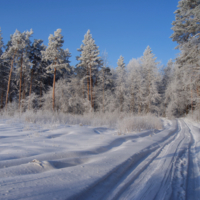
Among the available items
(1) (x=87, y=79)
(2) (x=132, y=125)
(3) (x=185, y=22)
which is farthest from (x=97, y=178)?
(1) (x=87, y=79)

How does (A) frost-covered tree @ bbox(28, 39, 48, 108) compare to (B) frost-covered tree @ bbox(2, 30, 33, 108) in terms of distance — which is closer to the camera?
(B) frost-covered tree @ bbox(2, 30, 33, 108)

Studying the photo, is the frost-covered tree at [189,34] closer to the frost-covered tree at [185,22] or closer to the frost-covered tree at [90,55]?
the frost-covered tree at [185,22]

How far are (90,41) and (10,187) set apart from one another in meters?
24.8

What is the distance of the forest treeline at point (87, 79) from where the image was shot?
1471cm

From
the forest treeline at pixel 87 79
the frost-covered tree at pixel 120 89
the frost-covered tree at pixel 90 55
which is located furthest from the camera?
the frost-covered tree at pixel 120 89

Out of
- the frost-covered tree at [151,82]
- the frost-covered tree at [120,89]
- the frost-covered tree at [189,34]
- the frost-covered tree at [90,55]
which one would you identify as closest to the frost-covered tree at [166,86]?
the frost-covered tree at [151,82]

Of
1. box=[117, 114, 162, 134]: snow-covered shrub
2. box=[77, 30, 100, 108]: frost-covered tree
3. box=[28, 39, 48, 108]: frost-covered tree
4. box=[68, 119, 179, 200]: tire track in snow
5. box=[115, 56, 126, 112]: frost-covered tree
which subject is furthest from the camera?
box=[115, 56, 126, 112]: frost-covered tree

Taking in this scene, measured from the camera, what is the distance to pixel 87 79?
25.0 meters

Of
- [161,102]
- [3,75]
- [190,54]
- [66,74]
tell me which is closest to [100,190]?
[190,54]

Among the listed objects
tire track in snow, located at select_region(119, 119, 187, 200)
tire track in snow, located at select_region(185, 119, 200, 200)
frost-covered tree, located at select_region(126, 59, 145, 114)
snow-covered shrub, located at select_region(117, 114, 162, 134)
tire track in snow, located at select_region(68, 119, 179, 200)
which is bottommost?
tire track in snow, located at select_region(185, 119, 200, 200)

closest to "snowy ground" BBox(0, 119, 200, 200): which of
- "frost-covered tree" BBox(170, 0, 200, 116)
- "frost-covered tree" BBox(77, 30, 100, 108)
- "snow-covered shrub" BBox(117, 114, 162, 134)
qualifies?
"snow-covered shrub" BBox(117, 114, 162, 134)

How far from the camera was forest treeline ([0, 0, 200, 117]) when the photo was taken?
14708mm

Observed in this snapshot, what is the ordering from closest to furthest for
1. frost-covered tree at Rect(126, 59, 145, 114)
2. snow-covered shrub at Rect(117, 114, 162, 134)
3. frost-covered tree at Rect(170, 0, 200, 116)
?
snow-covered shrub at Rect(117, 114, 162, 134)
frost-covered tree at Rect(170, 0, 200, 116)
frost-covered tree at Rect(126, 59, 145, 114)

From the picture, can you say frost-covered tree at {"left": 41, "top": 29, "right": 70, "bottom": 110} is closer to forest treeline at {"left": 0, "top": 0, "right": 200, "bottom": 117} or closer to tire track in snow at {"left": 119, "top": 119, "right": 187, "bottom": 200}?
forest treeline at {"left": 0, "top": 0, "right": 200, "bottom": 117}
